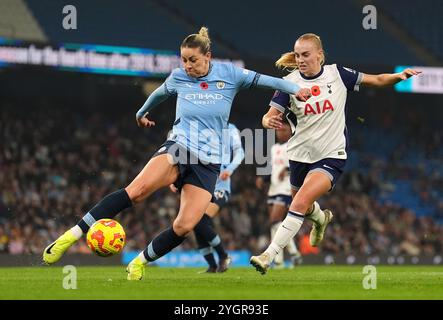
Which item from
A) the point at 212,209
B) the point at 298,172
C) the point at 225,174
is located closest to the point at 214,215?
the point at 212,209

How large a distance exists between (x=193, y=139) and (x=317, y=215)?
2327 mm

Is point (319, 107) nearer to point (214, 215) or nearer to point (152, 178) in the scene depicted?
point (152, 178)

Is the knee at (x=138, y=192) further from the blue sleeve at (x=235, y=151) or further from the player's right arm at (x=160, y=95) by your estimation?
the blue sleeve at (x=235, y=151)

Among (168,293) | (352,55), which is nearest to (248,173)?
(352,55)

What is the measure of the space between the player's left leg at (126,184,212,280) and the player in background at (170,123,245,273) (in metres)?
2.30

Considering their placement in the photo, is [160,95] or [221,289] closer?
[221,289]

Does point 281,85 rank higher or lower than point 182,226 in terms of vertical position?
higher

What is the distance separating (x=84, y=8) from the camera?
2533cm

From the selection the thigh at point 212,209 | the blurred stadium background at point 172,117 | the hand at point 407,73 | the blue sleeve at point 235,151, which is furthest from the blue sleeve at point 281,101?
the blurred stadium background at point 172,117

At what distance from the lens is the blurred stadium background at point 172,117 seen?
22.0m

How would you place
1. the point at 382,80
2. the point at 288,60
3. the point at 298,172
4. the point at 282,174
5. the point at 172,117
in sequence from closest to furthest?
the point at 382,80
the point at 288,60
the point at 298,172
the point at 282,174
the point at 172,117

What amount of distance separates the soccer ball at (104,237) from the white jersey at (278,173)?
6.47 metres

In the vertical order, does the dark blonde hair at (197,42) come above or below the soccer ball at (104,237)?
above

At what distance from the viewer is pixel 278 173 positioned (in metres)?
15.3
